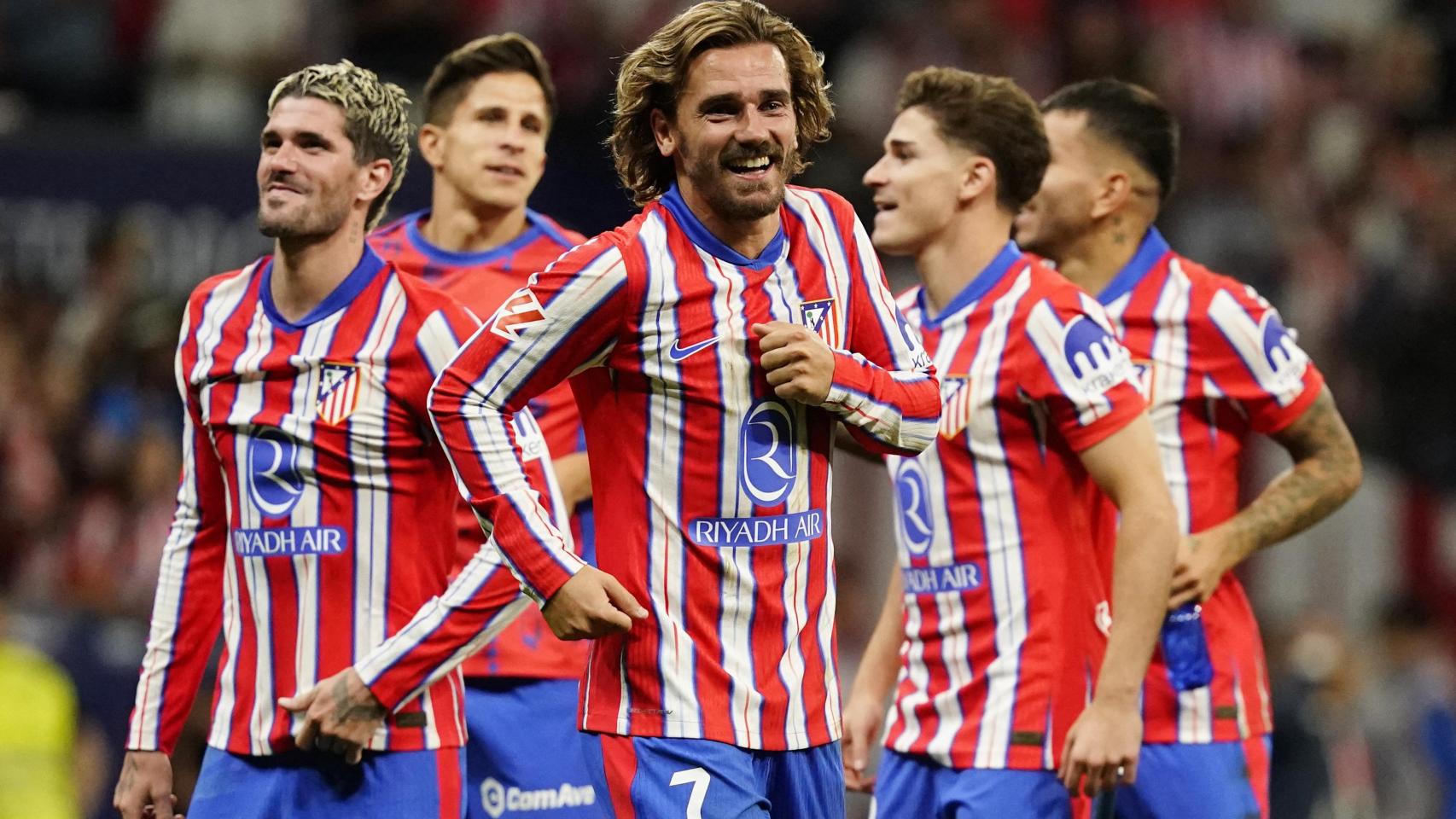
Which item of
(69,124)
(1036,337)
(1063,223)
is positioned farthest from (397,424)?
(69,124)

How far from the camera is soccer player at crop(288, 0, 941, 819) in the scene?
4008mm

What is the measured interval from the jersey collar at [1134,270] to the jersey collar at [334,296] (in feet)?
6.73

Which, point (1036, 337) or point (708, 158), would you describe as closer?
point (708, 158)

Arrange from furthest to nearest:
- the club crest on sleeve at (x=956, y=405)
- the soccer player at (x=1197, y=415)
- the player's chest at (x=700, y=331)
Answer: the soccer player at (x=1197, y=415)
the club crest on sleeve at (x=956, y=405)
the player's chest at (x=700, y=331)

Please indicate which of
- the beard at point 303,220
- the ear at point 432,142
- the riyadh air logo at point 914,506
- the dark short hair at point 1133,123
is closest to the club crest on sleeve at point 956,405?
the riyadh air logo at point 914,506

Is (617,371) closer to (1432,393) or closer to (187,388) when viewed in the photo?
(187,388)

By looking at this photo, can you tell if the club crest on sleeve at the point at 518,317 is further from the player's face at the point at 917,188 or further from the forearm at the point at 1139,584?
the forearm at the point at 1139,584

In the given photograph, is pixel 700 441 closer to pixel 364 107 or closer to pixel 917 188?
pixel 364 107

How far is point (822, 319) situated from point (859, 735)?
60.4 inches

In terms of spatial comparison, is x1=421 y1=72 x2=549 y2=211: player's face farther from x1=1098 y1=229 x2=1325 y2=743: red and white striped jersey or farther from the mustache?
the mustache

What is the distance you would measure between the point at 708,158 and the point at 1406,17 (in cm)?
1134

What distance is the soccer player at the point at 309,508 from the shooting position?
4508mm

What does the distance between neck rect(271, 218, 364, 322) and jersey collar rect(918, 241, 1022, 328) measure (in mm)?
1489

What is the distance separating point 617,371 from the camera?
4129 millimetres
